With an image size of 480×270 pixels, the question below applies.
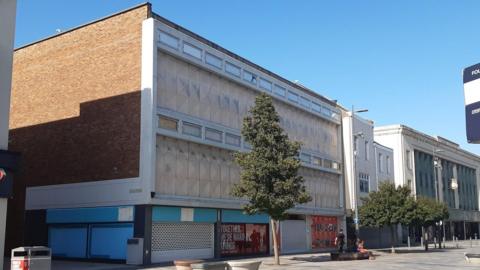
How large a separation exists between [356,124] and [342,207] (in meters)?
8.21

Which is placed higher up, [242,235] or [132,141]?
[132,141]

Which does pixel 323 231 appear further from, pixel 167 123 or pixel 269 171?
pixel 167 123

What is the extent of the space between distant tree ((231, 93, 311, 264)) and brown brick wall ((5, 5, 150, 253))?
5898 mm

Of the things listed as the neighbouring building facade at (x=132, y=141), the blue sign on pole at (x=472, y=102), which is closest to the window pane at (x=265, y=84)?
the neighbouring building facade at (x=132, y=141)

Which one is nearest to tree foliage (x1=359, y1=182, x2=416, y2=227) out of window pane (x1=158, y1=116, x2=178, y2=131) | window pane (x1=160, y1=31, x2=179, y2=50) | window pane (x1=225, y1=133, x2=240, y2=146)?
window pane (x1=225, y1=133, x2=240, y2=146)

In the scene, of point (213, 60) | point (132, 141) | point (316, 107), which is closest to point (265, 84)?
point (213, 60)

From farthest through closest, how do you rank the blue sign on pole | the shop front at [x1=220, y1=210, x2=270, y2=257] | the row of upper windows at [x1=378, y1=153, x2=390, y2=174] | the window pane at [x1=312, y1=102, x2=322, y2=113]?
the row of upper windows at [x1=378, y1=153, x2=390, y2=174], the window pane at [x1=312, y1=102, x2=322, y2=113], the shop front at [x1=220, y1=210, x2=270, y2=257], the blue sign on pole

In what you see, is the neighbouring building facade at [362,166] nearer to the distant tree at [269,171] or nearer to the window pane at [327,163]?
the window pane at [327,163]

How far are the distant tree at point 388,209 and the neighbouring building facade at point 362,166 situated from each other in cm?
321

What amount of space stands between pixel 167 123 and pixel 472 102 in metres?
16.3

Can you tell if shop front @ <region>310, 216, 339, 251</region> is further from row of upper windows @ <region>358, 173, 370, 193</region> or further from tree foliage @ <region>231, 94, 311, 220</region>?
tree foliage @ <region>231, 94, 311, 220</region>

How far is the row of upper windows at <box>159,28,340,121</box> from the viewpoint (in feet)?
100

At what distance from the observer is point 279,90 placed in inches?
1601

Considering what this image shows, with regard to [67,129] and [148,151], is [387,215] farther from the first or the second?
[67,129]
